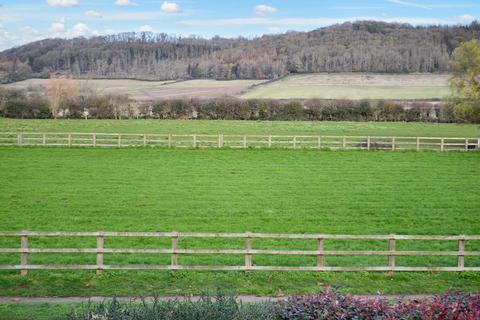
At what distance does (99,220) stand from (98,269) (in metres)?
5.86

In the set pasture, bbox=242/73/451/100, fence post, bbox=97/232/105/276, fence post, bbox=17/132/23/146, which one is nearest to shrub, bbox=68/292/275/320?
fence post, bbox=97/232/105/276

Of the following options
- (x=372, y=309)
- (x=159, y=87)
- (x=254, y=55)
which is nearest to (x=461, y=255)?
(x=372, y=309)

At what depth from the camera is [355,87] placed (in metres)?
111

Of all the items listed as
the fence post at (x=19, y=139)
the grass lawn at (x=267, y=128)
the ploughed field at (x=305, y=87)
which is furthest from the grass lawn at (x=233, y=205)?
the ploughed field at (x=305, y=87)

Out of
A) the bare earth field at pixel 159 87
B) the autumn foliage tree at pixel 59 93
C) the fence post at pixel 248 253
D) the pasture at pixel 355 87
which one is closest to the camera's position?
the fence post at pixel 248 253

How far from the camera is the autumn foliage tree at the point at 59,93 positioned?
3152 inches

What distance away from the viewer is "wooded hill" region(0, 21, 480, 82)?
13425 centimetres

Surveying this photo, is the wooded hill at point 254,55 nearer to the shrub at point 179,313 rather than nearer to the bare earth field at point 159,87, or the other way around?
the bare earth field at point 159,87

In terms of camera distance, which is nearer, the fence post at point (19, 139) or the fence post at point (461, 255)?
the fence post at point (461, 255)

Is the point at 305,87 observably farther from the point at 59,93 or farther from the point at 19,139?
the point at 19,139

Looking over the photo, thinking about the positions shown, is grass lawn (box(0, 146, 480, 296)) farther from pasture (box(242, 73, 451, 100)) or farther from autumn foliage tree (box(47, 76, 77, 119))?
pasture (box(242, 73, 451, 100))

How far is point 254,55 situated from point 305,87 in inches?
1652

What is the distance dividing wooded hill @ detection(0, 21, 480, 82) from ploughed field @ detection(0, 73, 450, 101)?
7.93 meters

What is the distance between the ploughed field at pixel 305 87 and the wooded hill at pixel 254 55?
793cm
